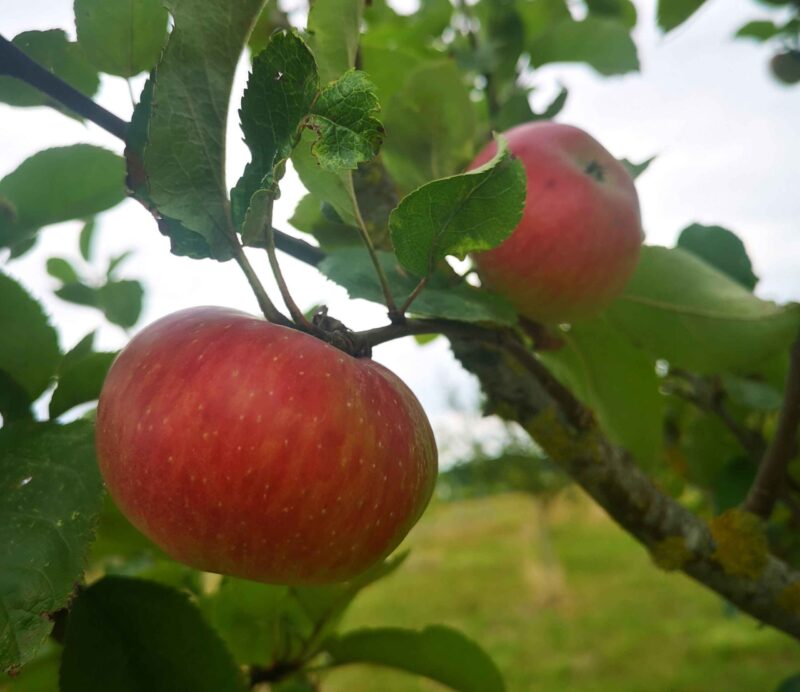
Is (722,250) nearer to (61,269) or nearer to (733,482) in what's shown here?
(733,482)

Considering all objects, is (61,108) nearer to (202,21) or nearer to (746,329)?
(202,21)

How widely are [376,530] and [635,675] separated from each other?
3.70m

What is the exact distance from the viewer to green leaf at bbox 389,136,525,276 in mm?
319

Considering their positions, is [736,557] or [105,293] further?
[105,293]

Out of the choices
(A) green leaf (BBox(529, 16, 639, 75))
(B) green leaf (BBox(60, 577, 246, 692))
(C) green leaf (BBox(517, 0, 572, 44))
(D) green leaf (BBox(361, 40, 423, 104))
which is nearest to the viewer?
(B) green leaf (BBox(60, 577, 246, 692))

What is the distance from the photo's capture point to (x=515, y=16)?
2.89 ft

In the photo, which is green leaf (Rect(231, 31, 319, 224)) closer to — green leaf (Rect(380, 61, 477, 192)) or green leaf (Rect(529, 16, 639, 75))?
green leaf (Rect(380, 61, 477, 192))

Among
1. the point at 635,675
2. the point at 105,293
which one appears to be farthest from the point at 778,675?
the point at 105,293

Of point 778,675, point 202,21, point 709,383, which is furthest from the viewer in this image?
point 778,675

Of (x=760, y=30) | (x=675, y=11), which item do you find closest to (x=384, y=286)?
(x=675, y=11)

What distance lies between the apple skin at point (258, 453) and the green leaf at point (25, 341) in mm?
159

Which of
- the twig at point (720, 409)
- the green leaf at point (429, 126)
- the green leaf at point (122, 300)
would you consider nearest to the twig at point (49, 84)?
the green leaf at point (429, 126)

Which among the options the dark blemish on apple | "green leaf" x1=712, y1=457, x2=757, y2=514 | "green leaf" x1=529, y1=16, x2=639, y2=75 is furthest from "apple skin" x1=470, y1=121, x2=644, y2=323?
"green leaf" x1=712, y1=457, x2=757, y2=514

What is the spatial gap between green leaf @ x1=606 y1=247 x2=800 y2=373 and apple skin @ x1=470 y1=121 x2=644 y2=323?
2.2 inches
